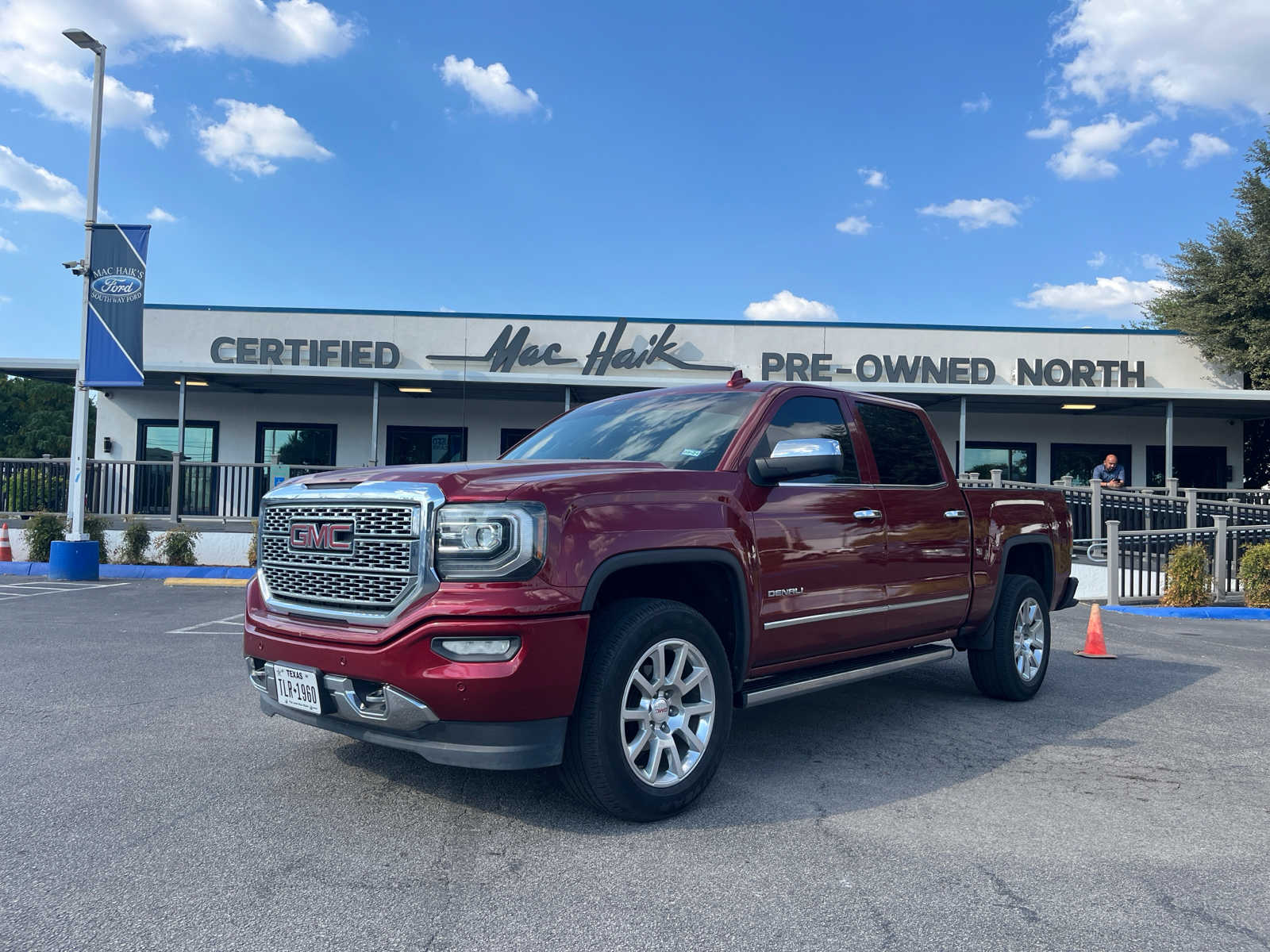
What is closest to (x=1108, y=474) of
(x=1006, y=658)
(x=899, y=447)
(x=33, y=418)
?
(x=1006, y=658)

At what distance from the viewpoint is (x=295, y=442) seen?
71.4 feet

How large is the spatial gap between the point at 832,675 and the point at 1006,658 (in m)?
2.00

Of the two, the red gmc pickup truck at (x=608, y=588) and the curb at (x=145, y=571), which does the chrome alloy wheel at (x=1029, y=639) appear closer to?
the red gmc pickup truck at (x=608, y=588)

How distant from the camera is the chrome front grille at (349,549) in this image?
11.9 ft

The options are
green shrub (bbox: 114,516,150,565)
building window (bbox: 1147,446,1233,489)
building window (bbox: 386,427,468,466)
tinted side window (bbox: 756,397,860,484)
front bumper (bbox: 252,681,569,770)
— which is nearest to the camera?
front bumper (bbox: 252,681,569,770)

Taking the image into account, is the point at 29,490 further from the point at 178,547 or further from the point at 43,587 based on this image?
the point at 43,587

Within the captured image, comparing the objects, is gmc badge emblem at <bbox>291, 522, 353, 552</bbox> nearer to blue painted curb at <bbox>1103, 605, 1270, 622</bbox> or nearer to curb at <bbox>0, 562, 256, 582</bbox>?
curb at <bbox>0, 562, 256, 582</bbox>

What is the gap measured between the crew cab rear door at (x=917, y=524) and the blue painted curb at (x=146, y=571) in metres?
11.0

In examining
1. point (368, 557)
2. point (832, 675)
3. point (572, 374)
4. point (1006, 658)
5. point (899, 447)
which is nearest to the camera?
point (368, 557)

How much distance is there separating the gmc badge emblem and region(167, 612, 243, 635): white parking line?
529cm

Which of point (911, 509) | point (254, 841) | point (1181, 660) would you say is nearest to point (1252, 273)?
point (1181, 660)

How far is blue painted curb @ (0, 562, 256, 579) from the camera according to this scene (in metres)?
14.0

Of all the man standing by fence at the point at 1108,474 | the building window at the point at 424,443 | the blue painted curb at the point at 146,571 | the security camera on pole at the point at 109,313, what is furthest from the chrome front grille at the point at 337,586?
the building window at the point at 424,443

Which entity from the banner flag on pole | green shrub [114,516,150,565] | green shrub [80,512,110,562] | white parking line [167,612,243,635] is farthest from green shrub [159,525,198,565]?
white parking line [167,612,243,635]
